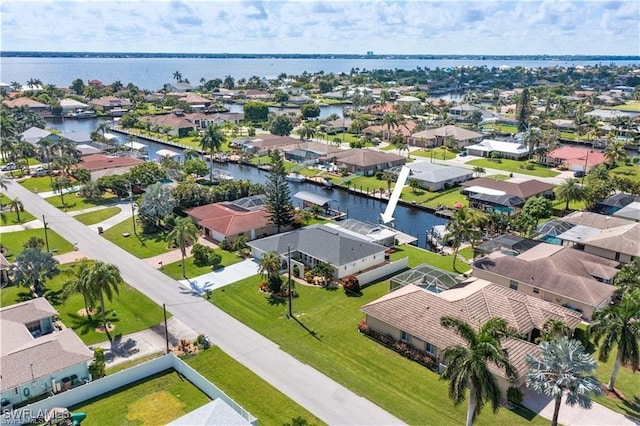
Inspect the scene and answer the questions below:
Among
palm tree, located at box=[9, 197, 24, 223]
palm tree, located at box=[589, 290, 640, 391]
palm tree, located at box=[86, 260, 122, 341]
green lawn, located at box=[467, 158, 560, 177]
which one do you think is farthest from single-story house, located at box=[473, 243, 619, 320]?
palm tree, located at box=[9, 197, 24, 223]

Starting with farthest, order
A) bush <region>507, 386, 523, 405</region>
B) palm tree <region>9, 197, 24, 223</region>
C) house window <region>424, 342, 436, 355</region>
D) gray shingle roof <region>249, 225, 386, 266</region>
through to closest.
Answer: palm tree <region>9, 197, 24, 223</region>, gray shingle roof <region>249, 225, 386, 266</region>, house window <region>424, 342, 436, 355</region>, bush <region>507, 386, 523, 405</region>

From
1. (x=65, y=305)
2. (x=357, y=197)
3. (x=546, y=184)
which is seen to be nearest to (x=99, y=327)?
(x=65, y=305)

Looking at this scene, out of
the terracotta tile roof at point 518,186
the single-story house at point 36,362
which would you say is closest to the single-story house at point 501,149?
the terracotta tile roof at point 518,186

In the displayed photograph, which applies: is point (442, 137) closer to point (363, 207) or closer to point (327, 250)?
point (363, 207)

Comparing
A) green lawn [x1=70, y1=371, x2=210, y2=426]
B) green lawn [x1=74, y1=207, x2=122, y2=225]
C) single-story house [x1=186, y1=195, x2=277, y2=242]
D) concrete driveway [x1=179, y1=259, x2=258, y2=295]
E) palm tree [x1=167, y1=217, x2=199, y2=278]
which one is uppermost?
palm tree [x1=167, y1=217, x2=199, y2=278]

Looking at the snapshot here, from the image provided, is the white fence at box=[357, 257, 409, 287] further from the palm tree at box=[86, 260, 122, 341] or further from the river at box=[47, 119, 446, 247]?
the palm tree at box=[86, 260, 122, 341]
